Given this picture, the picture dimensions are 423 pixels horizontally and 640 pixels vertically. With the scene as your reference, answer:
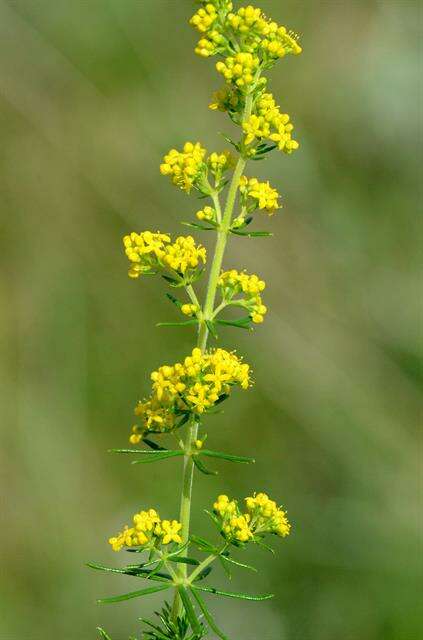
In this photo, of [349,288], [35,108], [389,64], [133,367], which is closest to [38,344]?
[133,367]

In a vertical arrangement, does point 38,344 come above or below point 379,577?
above

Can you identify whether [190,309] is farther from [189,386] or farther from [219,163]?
[219,163]

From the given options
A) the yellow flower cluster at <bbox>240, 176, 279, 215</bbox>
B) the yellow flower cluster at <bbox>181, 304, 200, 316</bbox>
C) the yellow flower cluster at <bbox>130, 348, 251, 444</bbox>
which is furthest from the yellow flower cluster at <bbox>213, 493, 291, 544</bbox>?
the yellow flower cluster at <bbox>240, 176, 279, 215</bbox>

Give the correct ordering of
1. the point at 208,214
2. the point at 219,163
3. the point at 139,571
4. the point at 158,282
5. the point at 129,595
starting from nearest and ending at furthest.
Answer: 1. the point at 129,595
2. the point at 139,571
3. the point at 208,214
4. the point at 219,163
5. the point at 158,282

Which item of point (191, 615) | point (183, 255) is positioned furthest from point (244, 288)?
point (191, 615)

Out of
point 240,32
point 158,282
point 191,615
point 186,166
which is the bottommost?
point 191,615

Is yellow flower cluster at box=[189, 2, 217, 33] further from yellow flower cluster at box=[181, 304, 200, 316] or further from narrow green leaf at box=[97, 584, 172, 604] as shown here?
narrow green leaf at box=[97, 584, 172, 604]

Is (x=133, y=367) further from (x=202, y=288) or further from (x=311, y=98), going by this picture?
(x=311, y=98)
